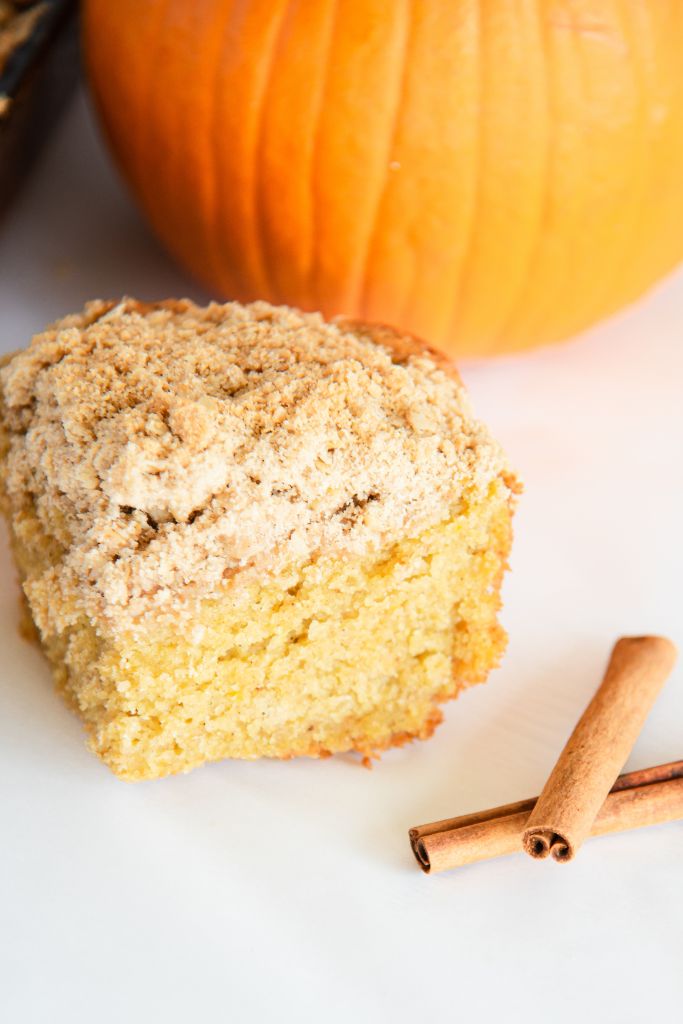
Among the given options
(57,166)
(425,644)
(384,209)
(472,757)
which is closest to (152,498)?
(425,644)

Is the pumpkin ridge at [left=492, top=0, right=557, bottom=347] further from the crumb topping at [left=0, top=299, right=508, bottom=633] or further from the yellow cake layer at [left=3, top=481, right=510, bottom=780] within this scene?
the yellow cake layer at [left=3, top=481, right=510, bottom=780]

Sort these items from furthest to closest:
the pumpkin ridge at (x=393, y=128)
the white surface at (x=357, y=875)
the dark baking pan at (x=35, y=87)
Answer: the dark baking pan at (x=35, y=87), the pumpkin ridge at (x=393, y=128), the white surface at (x=357, y=875)

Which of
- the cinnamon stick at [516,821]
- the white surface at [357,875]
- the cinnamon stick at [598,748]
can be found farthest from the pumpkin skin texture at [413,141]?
the cinnamon stick at [516,821]

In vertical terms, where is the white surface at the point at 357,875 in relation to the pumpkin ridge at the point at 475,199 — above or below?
below

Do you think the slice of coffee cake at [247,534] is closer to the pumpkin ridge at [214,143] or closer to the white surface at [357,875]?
the white surface at [357,875]

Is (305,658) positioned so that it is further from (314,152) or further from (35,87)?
(35,87)

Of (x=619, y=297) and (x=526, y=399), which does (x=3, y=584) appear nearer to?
(x=526, y=399)

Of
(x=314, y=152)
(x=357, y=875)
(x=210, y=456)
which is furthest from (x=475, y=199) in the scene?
(x=357, y=875)
